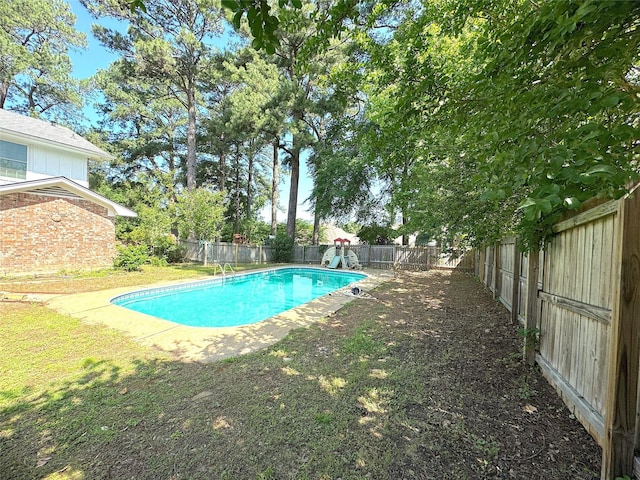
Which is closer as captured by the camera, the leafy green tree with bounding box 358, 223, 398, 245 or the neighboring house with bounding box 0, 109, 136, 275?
the neighboring house with bounding box 0, 109, 136, 275

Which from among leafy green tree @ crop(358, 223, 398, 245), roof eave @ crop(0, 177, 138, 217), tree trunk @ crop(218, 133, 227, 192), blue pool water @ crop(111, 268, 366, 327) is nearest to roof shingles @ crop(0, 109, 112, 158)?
roof eave @ crop(0, 177, 138, 217)

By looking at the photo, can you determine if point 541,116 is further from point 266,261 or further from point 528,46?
point 266,261

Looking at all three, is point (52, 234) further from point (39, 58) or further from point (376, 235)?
point (376, 235)

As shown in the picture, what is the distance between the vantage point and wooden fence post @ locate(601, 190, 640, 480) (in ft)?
5.44

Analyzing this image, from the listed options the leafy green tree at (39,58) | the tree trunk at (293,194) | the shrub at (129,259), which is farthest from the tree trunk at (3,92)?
the tree trunk at (293,194)

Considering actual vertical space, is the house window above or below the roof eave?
above

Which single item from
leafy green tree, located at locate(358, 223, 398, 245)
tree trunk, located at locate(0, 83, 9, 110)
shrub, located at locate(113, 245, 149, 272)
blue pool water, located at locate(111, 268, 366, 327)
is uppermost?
tree trunk, located at locate(0, 83, 9, 110)

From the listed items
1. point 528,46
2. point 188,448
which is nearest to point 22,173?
point 188,448

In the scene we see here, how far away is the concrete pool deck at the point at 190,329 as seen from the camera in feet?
13.2

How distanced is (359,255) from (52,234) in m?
14.4

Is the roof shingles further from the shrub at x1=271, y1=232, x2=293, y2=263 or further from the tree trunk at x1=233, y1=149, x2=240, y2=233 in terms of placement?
the tree trunk at x1=233, y1=149, x2=240, y2=233

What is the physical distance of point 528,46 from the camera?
1614 millimetres

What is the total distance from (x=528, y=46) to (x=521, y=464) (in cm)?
269

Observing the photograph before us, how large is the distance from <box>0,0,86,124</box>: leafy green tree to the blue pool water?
62.9 ft
